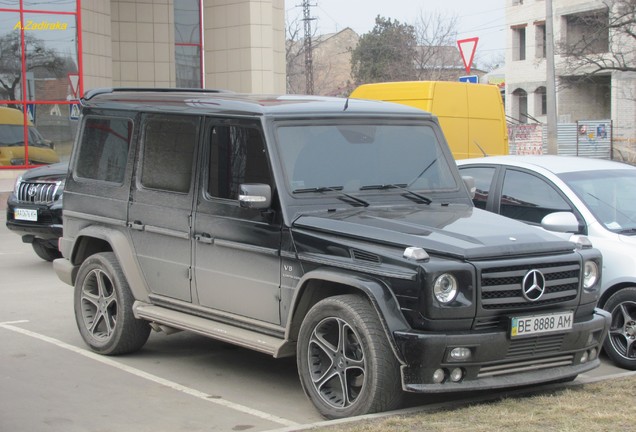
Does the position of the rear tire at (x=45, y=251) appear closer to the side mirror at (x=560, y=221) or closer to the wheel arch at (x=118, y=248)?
the wheel arch at (x=118, y=248)

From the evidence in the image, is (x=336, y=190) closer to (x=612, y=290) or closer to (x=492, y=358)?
(x=492, y=358)

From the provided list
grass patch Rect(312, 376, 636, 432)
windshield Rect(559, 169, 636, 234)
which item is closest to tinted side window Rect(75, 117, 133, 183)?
grass patch Rect(312, 376, 636, 432)

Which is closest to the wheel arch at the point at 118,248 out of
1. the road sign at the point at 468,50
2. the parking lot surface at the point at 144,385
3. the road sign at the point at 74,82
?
the parking lot surface at the point at 144,385

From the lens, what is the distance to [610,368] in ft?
25.5

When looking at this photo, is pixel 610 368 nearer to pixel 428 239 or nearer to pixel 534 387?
pixel 534 387

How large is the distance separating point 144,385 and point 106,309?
1134mm

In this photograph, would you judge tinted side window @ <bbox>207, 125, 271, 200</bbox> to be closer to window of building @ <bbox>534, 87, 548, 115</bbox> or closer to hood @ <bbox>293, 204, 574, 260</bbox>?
hood @ <bbox>293, 204, 574, 260</bbox>

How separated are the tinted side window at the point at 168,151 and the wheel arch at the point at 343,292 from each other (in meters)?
1.56

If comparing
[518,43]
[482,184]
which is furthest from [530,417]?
[518,43]

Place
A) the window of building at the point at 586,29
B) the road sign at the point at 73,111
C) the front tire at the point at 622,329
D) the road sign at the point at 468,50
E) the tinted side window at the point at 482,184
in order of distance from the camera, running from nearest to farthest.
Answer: the front tire at the point at 622,329
the tinted side window at the point at 482,184
the road sign at the point at 468,50
the road sign at the point at 73,111
the window of building at the point at 586,29

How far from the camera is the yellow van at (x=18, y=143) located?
24.8m

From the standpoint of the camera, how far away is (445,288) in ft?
19.1

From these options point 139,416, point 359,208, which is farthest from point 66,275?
point 359,208

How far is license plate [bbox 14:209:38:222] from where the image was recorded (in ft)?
43.9
